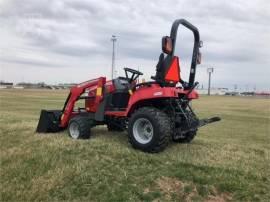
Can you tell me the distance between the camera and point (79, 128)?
9438mm

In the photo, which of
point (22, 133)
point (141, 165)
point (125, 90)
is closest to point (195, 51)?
point (125, 90)

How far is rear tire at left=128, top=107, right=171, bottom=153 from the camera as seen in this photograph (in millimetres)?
7812

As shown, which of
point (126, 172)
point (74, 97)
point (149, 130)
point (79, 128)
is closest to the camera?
point (126, 172)

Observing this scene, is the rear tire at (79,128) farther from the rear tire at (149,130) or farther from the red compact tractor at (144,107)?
the rear tire at (149,130)

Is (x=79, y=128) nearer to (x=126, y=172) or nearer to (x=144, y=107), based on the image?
(x=144, y=107)

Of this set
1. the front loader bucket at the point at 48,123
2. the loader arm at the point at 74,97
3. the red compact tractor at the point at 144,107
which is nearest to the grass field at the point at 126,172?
the red compact tractor at the point at 144,107

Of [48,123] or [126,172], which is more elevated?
[48,123]

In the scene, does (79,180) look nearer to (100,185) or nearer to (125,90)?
(100,185)

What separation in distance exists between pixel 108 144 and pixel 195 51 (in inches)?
121

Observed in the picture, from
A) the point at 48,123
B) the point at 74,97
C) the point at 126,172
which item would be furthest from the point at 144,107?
the point at 48,123

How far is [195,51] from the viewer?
9.27 metres

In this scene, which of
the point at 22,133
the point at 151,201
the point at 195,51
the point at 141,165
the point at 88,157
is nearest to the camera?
the point at 151,201

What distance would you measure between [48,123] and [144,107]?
3.37 metres

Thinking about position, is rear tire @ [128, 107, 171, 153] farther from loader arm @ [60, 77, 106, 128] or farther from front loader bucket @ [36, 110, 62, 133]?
front loader bucket @ [36, 110, 62, 133]
